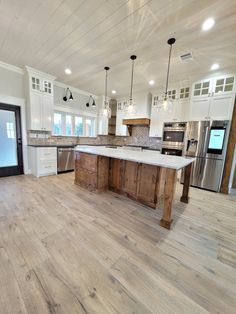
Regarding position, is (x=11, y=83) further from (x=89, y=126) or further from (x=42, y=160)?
(x=89, y=126)

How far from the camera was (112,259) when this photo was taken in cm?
142

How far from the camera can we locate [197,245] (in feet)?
5.48

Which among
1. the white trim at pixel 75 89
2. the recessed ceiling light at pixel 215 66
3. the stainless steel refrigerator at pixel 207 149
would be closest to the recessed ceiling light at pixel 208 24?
the recessed ceiling light at pixel 215 66

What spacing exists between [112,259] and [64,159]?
3.59 metres

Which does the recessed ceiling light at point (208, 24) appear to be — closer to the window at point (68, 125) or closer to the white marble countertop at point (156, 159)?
the white marble countertop at point (156, 159)

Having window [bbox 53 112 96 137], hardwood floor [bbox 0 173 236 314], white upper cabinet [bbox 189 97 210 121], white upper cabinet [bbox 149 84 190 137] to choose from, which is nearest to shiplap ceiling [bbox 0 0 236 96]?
white upper cabinet [bbox 149 84 190 137]

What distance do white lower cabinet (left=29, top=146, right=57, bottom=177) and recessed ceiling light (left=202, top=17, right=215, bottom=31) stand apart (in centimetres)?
417

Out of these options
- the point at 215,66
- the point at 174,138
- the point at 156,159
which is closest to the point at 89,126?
the point at 174,138

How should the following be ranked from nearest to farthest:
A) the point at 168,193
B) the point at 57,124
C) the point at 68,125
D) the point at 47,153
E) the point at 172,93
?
1. the point at 168,193
2. the point at 47,153
3. the point at 172,93
4. the point at 57,124
5. the point at 68,125

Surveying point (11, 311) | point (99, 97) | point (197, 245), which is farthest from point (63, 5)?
point (99, 97)

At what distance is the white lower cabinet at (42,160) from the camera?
3.86 metres

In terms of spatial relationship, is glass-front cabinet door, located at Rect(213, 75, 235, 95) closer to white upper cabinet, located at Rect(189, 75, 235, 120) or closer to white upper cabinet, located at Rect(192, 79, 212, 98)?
white upper cabinet, located at Rect(189, 75, 235, 120)

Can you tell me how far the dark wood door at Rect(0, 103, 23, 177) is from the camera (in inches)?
144

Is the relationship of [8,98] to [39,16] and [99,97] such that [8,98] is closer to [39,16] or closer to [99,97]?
[39,16]
